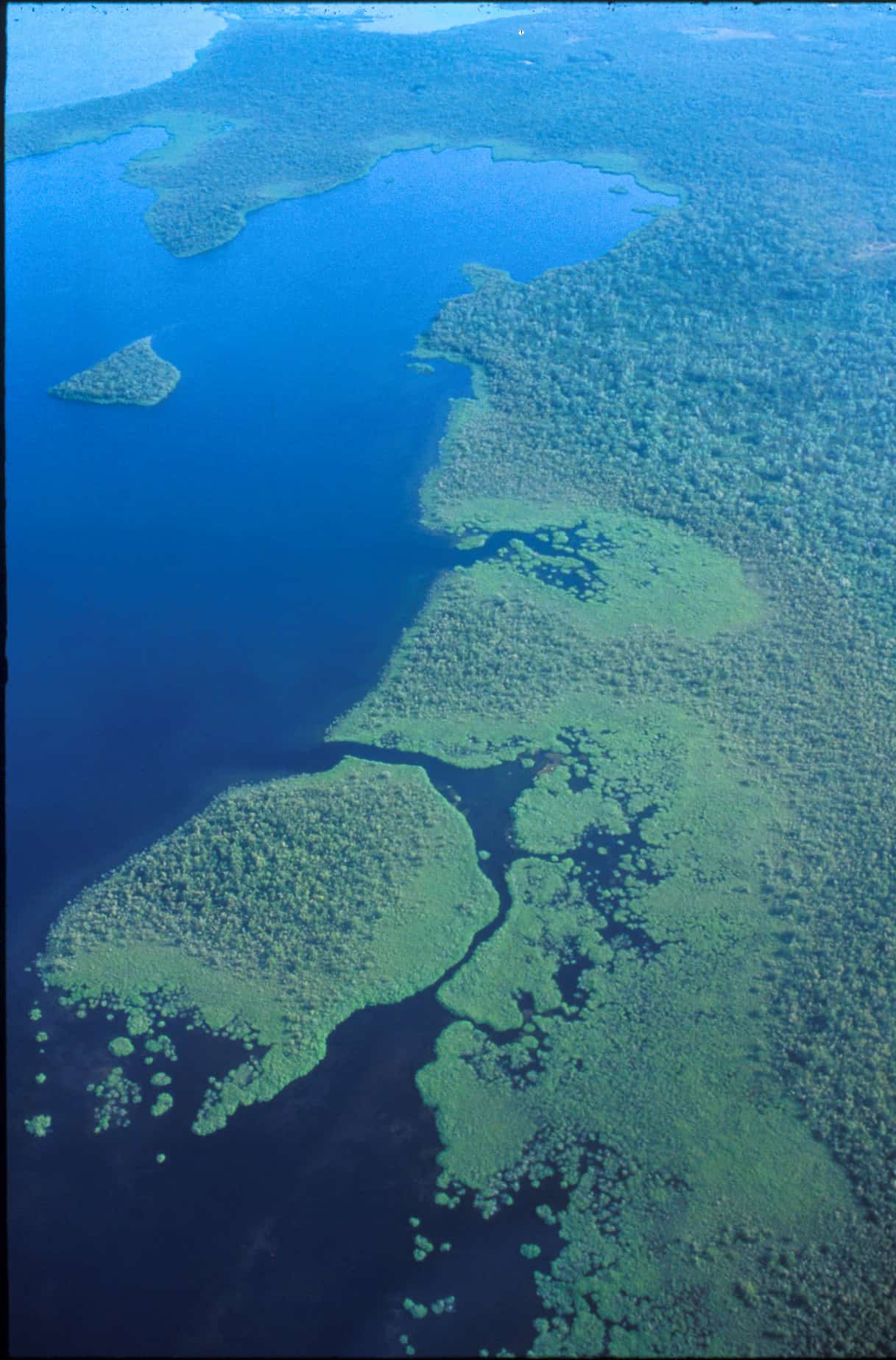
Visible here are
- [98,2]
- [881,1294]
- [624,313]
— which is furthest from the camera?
[98,2]

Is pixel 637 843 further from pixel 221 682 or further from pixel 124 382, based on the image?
pixel 124 382

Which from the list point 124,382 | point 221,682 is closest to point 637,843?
point 221,682

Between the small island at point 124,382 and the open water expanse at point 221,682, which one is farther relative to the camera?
the small island at point 124,382

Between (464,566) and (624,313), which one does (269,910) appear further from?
(624,313)

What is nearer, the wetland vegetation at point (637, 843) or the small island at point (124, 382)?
the wetland vegetation at point (637, 843)

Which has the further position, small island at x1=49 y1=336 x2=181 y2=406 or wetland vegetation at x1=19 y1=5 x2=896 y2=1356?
small island at x1=49 y1=336 x2=181 y2=406

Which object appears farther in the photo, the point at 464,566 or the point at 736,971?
the point at 464,566

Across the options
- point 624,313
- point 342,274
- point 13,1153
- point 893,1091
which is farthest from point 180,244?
point 893,1091

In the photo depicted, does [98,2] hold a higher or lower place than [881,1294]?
higher
